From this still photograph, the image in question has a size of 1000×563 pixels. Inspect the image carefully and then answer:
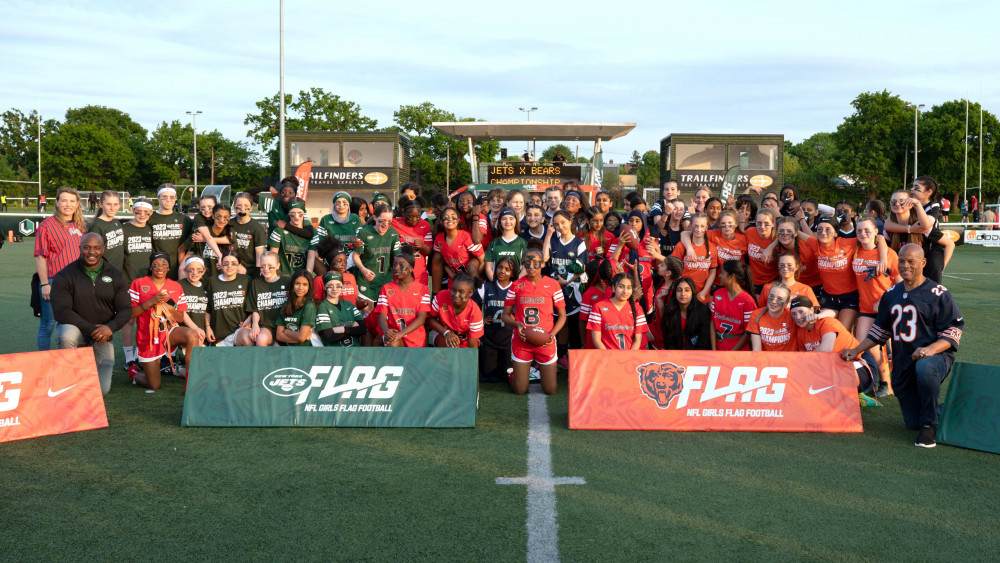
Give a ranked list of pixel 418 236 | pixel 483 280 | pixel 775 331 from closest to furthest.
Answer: pixel 775 331 → pixel 483 280 → pixel 418 236

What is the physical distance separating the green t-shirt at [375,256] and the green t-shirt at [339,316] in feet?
1.27

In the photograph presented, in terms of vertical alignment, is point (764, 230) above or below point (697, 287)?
above

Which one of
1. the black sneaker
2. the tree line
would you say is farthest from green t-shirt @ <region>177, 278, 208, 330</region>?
the tree line

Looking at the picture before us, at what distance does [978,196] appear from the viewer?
52500 mm

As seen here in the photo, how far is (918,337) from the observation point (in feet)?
18.3

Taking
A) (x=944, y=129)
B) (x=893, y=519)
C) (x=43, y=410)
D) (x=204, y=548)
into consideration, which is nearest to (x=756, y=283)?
(x=893, y=519)

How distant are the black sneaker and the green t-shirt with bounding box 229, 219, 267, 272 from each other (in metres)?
6.41

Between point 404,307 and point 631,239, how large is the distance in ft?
7.77

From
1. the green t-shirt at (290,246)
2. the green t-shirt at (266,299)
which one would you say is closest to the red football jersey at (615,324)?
the green t-shirt at (266,299)

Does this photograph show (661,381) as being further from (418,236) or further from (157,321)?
(157,321)

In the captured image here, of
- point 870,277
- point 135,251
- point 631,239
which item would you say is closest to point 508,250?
point 631,239

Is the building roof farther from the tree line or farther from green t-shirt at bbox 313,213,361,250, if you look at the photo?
the tree line

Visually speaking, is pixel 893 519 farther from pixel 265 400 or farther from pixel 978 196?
pixel 978 196

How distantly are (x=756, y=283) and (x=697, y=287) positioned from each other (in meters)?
0.63
